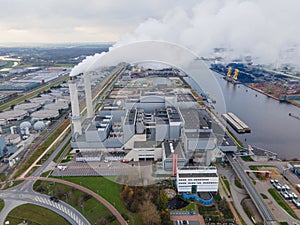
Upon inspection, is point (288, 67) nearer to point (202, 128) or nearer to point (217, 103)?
point (217, 103)

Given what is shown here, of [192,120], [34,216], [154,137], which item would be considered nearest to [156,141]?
[154,137]

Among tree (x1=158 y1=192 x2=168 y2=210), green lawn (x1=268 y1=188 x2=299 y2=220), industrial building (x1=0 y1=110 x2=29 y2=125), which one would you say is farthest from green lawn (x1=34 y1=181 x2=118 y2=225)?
industrial building (x1=0 y1=110 x2=29 y2=125)

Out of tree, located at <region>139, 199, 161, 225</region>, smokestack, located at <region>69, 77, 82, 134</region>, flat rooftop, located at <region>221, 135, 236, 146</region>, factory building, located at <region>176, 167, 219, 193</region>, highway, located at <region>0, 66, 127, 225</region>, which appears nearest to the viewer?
tree, located at <region>139, 199, 161, 225</region>

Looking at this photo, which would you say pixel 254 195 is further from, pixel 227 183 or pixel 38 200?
pixel 38 200

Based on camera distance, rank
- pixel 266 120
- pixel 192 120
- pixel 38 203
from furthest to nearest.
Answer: pixel 266 120
pixel 192 120
pixel 38 203

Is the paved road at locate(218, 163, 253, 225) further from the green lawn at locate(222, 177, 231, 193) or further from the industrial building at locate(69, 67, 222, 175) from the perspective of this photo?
the industrial building at locate(69, 67, 222, 175)
